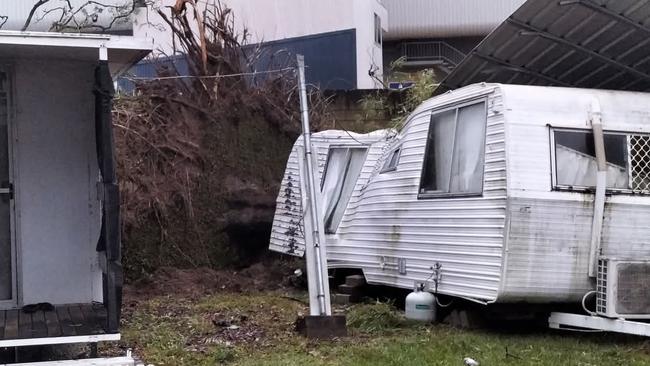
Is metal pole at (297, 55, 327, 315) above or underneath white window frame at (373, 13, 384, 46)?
underneath

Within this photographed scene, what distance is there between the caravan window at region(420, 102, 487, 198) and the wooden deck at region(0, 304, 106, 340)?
3.46m

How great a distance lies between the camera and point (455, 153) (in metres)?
8.11

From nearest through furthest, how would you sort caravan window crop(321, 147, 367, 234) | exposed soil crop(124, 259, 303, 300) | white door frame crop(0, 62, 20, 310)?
white door frame crop(0, 62, 20, 310) < caravan window crop(321, 147, 367, 234) < exposed soil crop(124, 259, 303, 300)

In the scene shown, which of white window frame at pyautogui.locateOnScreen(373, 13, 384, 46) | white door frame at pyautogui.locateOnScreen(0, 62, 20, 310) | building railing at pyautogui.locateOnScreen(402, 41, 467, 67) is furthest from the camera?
building railing at pyautogui.locateOnScreen(402, 41, 467, 67)

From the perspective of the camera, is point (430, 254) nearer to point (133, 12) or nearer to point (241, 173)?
point (241, 173)

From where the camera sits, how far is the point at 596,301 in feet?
23.4

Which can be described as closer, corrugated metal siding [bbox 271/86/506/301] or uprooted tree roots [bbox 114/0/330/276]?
corrugated metal siding [bbox 271/86/506/301]

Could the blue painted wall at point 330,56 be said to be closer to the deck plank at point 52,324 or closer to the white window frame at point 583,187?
the white window frame at point 583,187

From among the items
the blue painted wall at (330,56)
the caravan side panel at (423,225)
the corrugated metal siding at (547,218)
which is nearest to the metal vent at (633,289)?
the corrugated metal siding at (547,218)

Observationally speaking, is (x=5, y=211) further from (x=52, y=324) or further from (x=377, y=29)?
(x=377, y=29)

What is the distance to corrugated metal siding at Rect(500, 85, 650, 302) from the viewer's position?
7086 mm

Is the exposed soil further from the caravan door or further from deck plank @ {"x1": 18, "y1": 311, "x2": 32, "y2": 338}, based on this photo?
deck plank @ {"x1": 18, "y1": 311, "x2": 32, "y2": 338}

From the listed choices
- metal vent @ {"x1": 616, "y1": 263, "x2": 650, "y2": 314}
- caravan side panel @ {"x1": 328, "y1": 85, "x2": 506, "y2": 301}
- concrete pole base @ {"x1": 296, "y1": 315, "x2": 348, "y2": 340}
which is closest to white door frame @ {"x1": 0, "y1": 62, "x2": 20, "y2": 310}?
concrete pole base @ {"x1": 296, "y1": 315, "x2": 348, "y2": 340}

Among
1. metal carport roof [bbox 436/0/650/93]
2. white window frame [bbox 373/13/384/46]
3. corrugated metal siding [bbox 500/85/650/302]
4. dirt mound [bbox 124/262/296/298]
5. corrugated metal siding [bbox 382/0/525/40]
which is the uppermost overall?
corrugated metal siding [bbox 382/0/525/40]
